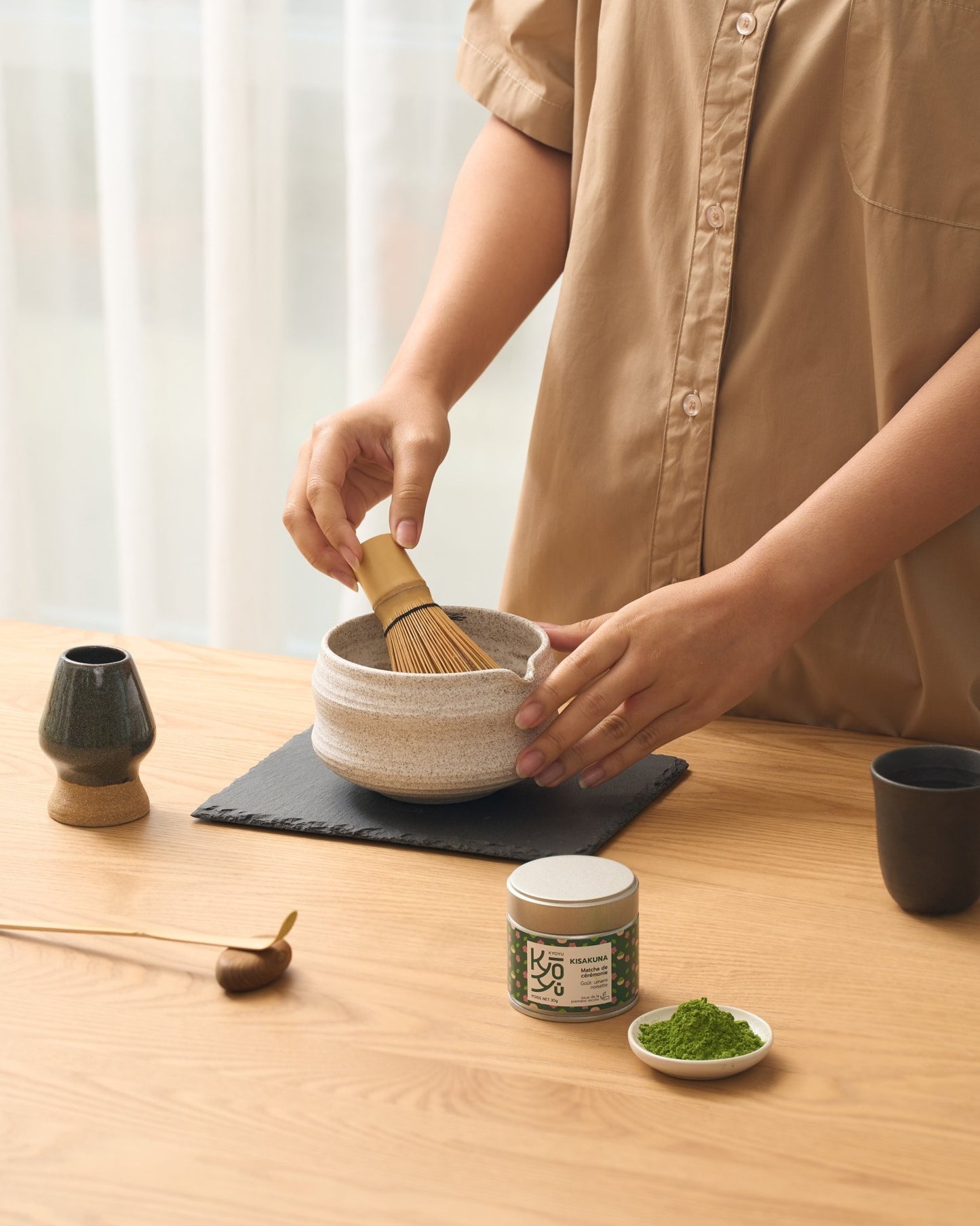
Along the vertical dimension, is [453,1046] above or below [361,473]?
below

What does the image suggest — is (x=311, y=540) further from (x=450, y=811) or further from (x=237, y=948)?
(x=237, y=948)

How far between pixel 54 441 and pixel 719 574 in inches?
72.9

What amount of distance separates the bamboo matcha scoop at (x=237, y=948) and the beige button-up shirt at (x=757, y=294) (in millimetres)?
582

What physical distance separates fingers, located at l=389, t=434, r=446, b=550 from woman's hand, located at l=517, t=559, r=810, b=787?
182mm

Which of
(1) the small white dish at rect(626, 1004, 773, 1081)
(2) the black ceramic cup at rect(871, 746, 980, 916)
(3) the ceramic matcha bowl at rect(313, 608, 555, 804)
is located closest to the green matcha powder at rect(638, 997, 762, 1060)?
(1) the small white dish at rect(626, 1004, 773, 1081)

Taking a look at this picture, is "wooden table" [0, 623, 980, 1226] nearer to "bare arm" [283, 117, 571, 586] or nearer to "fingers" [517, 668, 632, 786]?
"fingers" [517, 668, 632, 786]

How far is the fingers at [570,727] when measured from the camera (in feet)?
Answer: 3.19

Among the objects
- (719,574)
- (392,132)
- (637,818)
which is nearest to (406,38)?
(392,132)

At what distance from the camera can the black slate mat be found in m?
0.94

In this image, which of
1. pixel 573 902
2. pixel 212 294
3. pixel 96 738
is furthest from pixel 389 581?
pixel 212 294

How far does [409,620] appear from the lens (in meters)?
1.01

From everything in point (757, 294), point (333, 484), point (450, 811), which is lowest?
point (450, 811)

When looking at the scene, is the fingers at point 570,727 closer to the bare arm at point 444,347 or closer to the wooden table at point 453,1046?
the wooden table at point 453,1046

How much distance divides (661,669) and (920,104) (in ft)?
1.65
